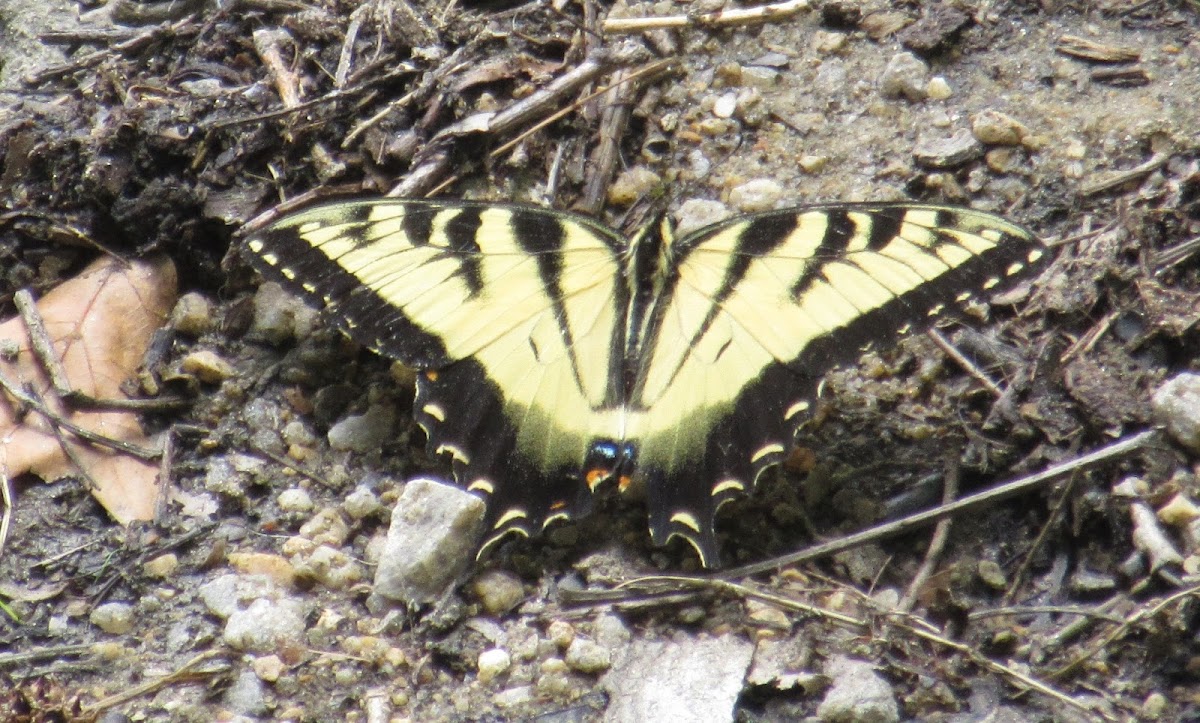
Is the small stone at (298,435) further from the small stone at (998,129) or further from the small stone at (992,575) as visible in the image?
the small stone at (998,129)

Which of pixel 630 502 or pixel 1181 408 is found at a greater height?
pixel 1181 408

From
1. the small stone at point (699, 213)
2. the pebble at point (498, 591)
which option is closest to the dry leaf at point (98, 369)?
the pebble at point (498, 591)

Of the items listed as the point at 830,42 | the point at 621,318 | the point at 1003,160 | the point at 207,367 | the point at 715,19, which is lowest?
the point at 207,367

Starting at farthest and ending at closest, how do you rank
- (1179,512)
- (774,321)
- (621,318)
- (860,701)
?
(621,318) → (774,321) → (1179,512) → (860,701)

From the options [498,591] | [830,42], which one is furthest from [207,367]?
[830,42]

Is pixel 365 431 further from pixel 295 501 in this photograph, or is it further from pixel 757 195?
pixel 757 195

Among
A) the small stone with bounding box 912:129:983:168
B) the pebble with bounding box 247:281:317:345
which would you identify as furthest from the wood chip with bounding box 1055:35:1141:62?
the pebble with bounding box 247:281:317:345

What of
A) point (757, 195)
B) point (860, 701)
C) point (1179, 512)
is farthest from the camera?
point (757, 195)
